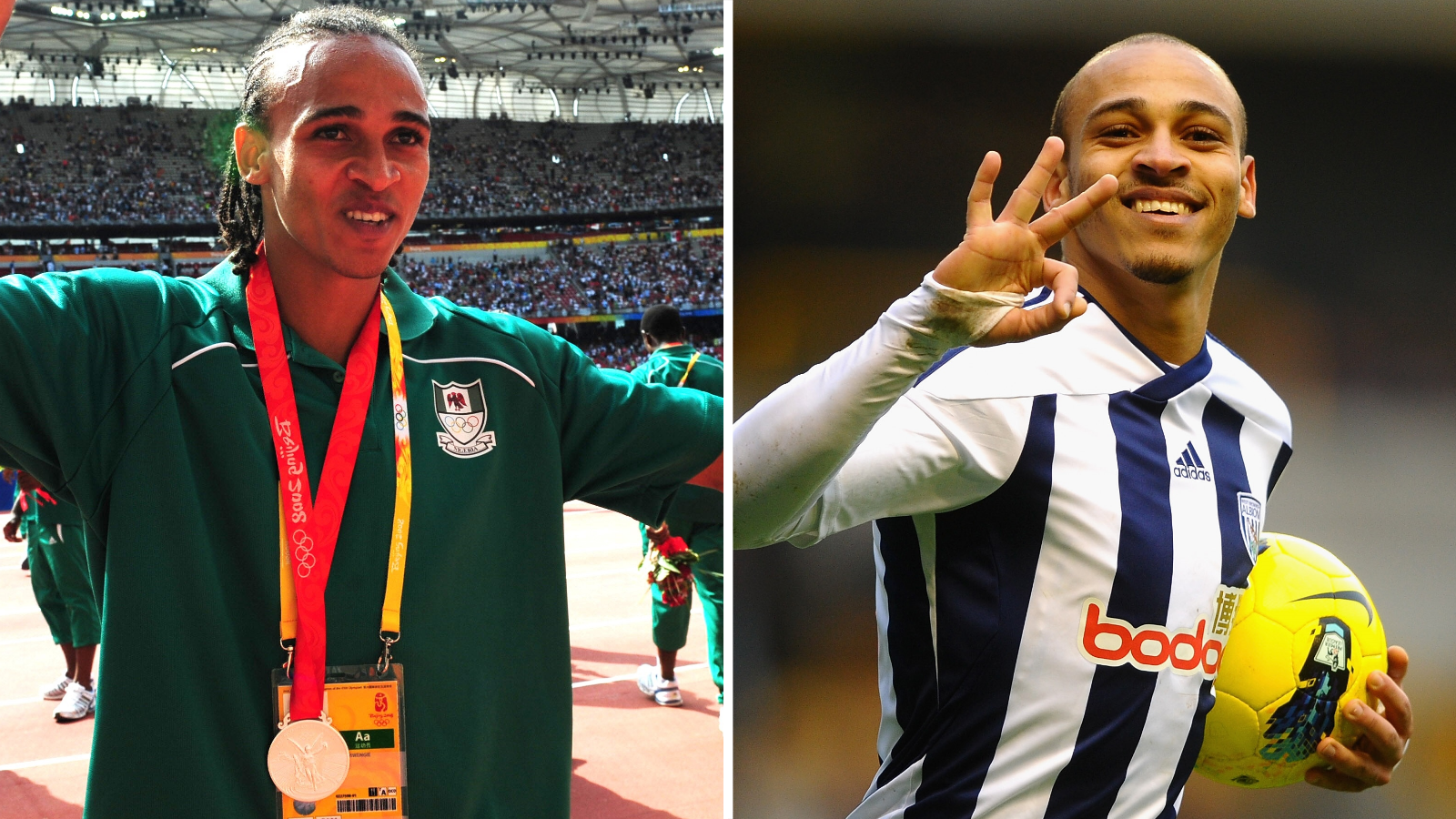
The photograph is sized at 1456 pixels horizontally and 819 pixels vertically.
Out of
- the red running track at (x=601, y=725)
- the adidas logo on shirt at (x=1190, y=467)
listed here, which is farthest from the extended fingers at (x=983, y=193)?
the red running track at (x=601, y=725)

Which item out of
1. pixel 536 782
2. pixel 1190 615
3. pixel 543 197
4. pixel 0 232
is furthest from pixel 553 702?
pixel 0 232

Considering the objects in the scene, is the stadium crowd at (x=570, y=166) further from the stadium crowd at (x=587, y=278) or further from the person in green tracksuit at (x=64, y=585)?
the person in green tracksuit at (x=64, y=585)

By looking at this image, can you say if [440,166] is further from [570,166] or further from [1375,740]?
[1375,740]

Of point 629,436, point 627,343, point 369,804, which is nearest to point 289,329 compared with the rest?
point 629,436

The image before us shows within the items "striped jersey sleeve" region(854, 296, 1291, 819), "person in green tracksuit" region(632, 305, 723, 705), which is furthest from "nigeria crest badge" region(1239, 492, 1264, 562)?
→ "person in green tracksuit" region(632, 305, 723, 705)

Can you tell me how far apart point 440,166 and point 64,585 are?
224cm

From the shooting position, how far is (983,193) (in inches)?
42.0

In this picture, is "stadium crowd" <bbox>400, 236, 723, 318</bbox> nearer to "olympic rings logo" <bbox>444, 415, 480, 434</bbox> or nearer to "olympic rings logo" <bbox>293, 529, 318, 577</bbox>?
"olympic rings logo" <bbox>444, 415, 480, 434</bbox>

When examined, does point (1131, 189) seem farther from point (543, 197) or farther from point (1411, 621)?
point (543, 197)

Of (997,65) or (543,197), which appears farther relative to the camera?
(543,197)

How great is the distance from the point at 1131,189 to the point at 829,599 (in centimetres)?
85

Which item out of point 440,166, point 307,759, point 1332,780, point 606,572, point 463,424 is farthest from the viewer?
point 606,572

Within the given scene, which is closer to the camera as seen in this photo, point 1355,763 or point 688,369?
point 1355,763

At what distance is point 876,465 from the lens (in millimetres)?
1259
